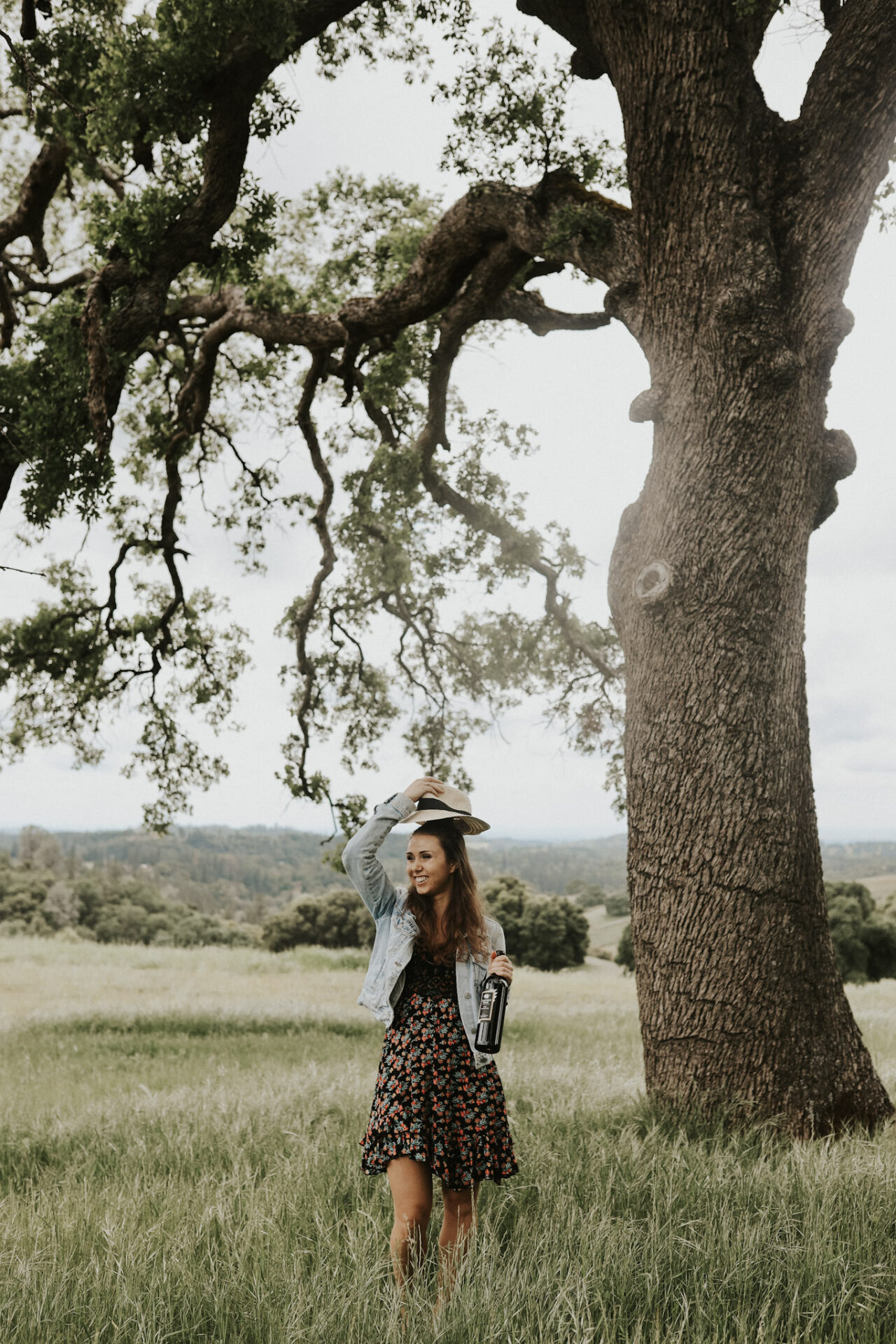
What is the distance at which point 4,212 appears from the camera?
48.7 ft

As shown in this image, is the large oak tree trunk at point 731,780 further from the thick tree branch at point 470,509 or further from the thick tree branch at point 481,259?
the thick tree branch at point 470,509

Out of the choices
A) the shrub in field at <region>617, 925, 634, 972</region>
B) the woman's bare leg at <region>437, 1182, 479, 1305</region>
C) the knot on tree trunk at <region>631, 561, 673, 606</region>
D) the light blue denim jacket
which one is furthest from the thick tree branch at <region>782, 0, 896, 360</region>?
the shrub in field at <region>617, 925, 634, 972</region>

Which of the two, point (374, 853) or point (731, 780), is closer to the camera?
point (374, 853)

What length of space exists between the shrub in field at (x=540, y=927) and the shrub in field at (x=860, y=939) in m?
6.77

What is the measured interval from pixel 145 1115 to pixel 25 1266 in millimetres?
3155

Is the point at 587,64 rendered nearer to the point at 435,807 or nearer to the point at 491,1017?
the point at 435,807

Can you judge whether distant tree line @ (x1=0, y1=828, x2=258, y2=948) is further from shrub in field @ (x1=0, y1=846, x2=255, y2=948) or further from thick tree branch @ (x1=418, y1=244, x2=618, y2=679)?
thick tree branch @ (x1=418, y1=244, x2=618, y2=679)

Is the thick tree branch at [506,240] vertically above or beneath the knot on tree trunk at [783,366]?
above

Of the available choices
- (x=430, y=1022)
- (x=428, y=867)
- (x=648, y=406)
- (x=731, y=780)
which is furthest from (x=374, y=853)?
(x=648, y=406)

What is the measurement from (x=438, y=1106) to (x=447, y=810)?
1.20 metres

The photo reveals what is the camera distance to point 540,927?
81.8ft

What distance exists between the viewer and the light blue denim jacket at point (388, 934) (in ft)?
12.2

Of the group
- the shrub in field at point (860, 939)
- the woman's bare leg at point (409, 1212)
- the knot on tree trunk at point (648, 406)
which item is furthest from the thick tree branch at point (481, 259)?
the shrub in field at point (860, 939)

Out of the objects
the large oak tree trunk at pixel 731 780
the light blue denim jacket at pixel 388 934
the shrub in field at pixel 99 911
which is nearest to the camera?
the light blue denim jacket at pixel 388 934
